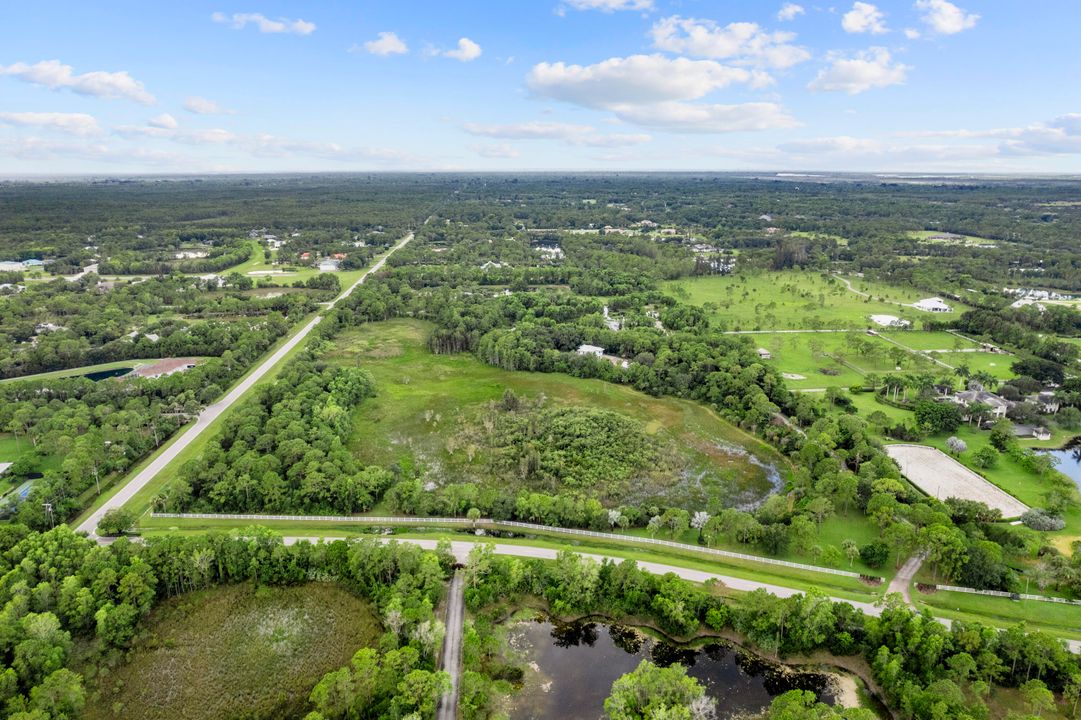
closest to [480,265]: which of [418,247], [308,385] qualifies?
[418,247]

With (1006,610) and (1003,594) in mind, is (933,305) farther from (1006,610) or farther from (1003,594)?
(1006,610)

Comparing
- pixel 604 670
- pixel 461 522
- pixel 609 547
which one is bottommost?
pixel 604 670

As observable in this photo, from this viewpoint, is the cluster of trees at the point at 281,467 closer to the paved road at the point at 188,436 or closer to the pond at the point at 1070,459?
the paved road at the point at 188,436

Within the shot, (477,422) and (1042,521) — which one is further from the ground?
(1042,521)

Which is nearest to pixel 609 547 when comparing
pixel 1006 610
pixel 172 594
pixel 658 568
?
pixel 658 568

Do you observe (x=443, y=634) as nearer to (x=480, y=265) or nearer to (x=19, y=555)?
(x=19, y=555)

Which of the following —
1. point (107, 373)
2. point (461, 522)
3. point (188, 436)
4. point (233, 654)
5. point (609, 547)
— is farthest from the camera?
point (107, 373)

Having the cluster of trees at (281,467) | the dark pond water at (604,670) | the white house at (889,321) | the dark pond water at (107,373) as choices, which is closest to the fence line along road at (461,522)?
the cluster of trees at (281,467)
